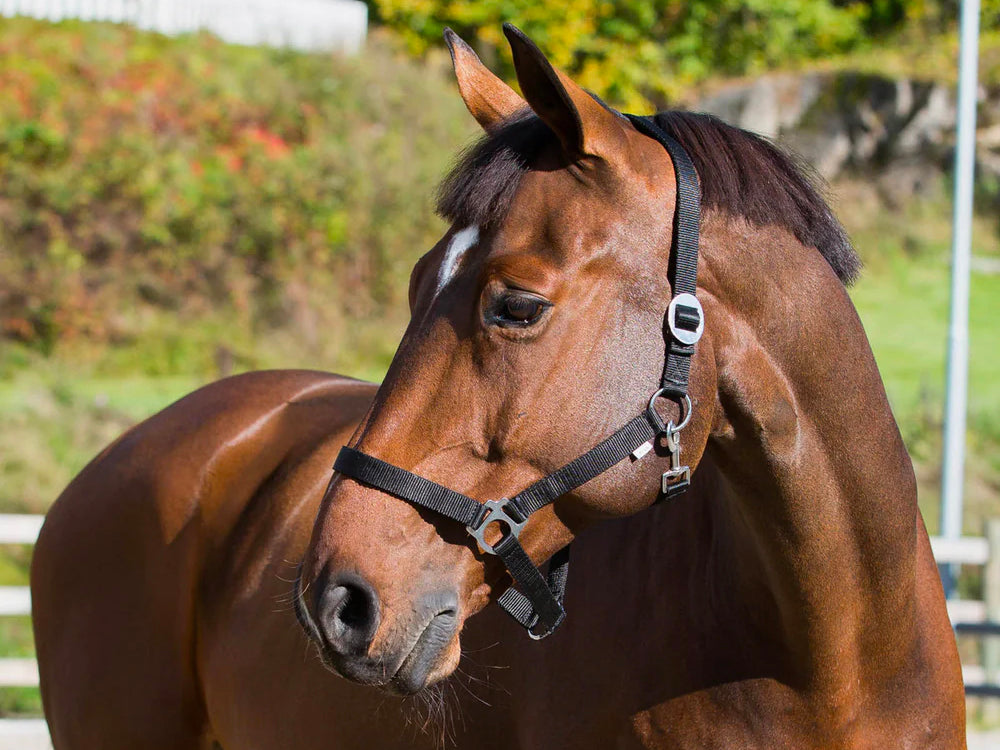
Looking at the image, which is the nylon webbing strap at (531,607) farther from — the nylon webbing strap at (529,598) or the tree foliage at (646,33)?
the tree foliage at (646,33)

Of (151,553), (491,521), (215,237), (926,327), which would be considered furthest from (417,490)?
(926,327)

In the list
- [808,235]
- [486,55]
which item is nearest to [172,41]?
[486,55]

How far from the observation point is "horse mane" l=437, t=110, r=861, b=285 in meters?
1.87

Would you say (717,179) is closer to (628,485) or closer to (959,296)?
(628,485)

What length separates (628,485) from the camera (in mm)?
1817

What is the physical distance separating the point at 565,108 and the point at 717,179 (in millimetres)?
320

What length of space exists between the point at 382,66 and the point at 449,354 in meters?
12.4

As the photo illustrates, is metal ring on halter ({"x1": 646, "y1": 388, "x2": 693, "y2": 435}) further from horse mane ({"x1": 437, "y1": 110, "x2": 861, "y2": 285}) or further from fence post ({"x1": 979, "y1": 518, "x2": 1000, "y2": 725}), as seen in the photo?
fence post ({"x1": 979, "y1": 518, "x2": 1000, "y2": 725})

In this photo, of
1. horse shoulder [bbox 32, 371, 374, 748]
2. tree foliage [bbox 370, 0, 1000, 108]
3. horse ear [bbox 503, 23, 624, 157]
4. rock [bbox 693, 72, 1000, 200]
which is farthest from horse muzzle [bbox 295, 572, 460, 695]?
rock [bbox 693, 72, 1000, 200]

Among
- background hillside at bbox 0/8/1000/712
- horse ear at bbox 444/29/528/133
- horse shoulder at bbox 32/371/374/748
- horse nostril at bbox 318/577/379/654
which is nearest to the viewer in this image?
A: horse nostril at bbox 318/577/379/654

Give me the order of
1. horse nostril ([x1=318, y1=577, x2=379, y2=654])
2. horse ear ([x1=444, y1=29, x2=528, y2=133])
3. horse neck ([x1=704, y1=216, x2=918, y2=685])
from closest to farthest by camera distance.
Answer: horse nostril ([x1=318, y1=577, x2=379, y2=654]) → horse neck ([x1=704, y1=216, x2=918, y2=685]) → horse ear ([x1=444, y1=29, x2=528, y2=133])

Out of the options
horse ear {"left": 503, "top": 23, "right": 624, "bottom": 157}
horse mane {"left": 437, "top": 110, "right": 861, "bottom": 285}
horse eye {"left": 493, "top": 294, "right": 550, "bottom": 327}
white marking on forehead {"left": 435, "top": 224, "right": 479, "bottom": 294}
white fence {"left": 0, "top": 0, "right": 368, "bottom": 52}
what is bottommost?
horse eye {"left": 493, "top": 294, "right": 550, "bottom": 327}

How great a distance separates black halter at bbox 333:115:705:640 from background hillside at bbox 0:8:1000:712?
6898 mm

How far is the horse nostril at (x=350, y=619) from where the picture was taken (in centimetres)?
171
